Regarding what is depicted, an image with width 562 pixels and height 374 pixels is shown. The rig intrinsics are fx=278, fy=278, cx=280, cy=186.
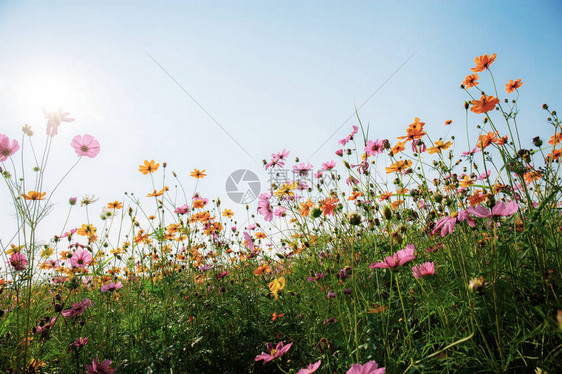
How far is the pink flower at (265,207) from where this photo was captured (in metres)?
1.80

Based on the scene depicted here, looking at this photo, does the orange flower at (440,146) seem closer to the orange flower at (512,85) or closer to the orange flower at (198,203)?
the orange flower at (512,85)

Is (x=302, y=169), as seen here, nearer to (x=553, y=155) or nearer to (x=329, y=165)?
(x=329, y=165)

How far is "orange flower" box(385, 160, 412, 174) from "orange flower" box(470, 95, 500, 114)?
44 cm

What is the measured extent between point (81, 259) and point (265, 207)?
1285 mm

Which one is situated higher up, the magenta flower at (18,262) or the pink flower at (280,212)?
the magenta flower at (18,262)

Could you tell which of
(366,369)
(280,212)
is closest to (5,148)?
(280,212)

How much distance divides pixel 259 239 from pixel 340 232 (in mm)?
1458

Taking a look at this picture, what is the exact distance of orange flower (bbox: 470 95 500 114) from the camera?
1116mm

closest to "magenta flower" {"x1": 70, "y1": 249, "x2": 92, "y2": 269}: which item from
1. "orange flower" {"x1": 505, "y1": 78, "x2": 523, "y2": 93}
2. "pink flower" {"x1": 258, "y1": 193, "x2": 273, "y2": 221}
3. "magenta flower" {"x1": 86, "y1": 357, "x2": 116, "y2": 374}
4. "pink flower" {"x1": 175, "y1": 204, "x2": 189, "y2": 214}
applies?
"pink flower" {"x1": 175, "y1": 204, "x2": 189, "y2": 214}

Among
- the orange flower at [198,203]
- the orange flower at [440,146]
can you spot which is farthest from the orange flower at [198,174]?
the orange flower at [440,146]

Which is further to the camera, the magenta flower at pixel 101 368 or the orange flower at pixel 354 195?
the orange flower at pixel 354 195

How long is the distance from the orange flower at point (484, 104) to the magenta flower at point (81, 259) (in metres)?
2.33

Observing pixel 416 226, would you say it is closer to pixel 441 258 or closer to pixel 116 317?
pixel 441 258

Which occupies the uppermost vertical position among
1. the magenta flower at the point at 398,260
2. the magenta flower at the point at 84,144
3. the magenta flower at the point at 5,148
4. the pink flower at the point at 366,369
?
the magenta flower at the point at 84,144
